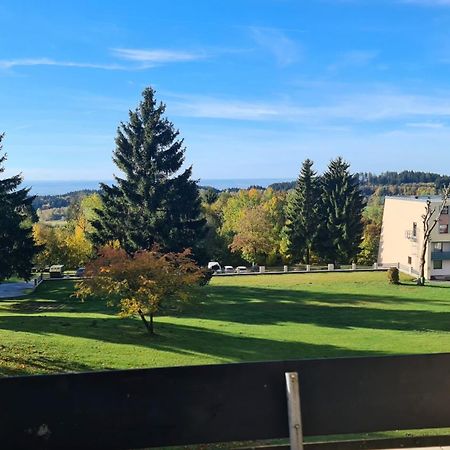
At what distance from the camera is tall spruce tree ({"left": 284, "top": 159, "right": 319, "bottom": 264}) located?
56375mm

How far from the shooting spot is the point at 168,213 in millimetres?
35625

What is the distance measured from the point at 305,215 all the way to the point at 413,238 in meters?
11.6

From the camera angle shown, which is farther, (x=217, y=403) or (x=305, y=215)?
(x=305, y=215)

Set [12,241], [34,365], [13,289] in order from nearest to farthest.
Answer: [34,365]
[12,241]
[13,289]

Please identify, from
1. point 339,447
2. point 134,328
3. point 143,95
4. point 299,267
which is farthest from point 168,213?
point 339,447

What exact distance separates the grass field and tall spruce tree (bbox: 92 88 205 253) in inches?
201

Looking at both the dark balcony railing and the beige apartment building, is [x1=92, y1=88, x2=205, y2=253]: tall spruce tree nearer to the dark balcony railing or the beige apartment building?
the beige apartment building

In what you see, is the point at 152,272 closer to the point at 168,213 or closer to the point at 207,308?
the point at 207,308

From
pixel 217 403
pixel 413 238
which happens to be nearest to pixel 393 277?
pixel 413 238

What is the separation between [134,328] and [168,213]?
16.2m

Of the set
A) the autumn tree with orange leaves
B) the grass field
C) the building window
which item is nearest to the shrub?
the grass field

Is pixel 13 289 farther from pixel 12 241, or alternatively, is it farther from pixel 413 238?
pixel 413 238

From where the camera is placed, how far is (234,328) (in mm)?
22109

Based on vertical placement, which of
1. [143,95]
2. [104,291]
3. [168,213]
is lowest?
[104,291]
